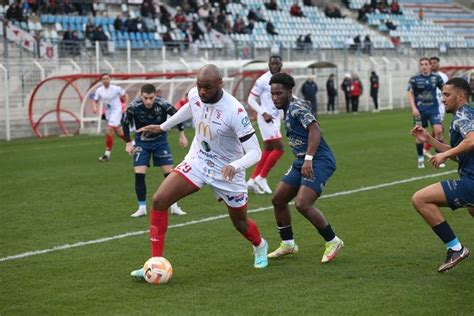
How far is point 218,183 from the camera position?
8664 millimetres

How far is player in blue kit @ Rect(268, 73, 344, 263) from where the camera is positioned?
8.98m

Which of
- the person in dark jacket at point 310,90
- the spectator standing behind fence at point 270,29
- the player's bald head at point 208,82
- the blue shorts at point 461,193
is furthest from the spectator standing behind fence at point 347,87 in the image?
the blue shorts at point 461,193

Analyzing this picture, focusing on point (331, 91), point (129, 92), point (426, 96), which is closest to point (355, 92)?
point (331, 91)

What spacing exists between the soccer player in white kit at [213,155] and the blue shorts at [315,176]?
2.35 ft

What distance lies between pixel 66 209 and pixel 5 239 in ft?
8.73

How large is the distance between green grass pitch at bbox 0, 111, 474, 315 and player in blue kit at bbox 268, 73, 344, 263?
15.3 inches

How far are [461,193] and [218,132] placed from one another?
231 centimetres

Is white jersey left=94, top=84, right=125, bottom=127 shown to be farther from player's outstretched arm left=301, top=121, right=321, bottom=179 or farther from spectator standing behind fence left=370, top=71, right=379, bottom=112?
spectator standing behind fence left=370, top=71, right=379, bottom=112

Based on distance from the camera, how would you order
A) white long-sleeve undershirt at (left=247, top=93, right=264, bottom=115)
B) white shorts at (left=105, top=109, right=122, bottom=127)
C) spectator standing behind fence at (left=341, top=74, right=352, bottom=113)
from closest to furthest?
white long-sleeve undershirt at (left=247, top=93, right=264, bottom=115), white shorts at (left=105, top=109, right=122, bottom=127), spectator standing behind fence at (left=341, top=74, right=352, bottom=113)

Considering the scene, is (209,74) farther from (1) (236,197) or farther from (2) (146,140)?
(2) (146,140)

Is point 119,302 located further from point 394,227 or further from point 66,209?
point 66,209

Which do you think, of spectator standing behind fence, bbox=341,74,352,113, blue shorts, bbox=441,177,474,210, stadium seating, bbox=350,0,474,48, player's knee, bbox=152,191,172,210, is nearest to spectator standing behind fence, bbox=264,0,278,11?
stadium seating, bbox=350,0,474,48

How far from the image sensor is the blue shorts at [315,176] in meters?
9.09

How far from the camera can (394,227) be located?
11250 millimetres
